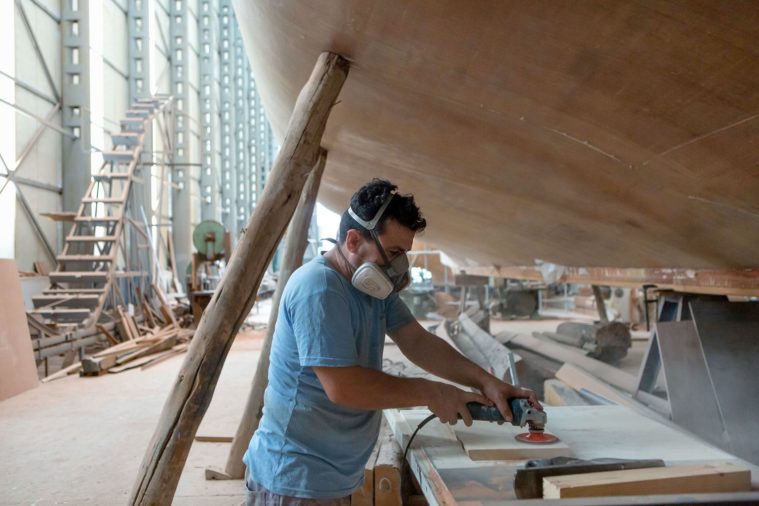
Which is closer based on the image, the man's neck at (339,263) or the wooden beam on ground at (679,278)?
the man's neck at (339,263)

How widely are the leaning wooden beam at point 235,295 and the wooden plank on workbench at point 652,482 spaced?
1417mm

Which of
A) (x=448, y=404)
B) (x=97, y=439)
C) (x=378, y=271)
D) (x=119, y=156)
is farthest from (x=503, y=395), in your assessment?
(x=119, y=156)

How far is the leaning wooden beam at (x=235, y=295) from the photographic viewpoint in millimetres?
2219

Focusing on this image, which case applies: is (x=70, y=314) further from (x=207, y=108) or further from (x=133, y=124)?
(x=207, y=108)

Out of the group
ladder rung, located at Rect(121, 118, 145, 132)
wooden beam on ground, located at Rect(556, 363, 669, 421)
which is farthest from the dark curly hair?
ladder rung, located at Rect(121, 118, 145, 132)

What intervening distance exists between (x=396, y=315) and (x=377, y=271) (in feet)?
1.20

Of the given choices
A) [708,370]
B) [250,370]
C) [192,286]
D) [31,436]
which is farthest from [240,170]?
[708,370]

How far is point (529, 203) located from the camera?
3.30m

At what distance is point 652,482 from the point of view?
1.32m

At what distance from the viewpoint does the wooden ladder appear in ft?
23.7

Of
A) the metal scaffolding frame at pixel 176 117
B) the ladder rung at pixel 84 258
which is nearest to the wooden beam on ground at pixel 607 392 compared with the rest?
the ladder rung at pixel 84 258

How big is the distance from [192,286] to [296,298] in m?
8.98

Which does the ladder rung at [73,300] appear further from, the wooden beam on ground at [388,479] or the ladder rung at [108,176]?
the wooden beam on ground at [388,479]

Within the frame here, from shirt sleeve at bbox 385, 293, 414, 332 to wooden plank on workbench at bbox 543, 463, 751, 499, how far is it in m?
0.62
